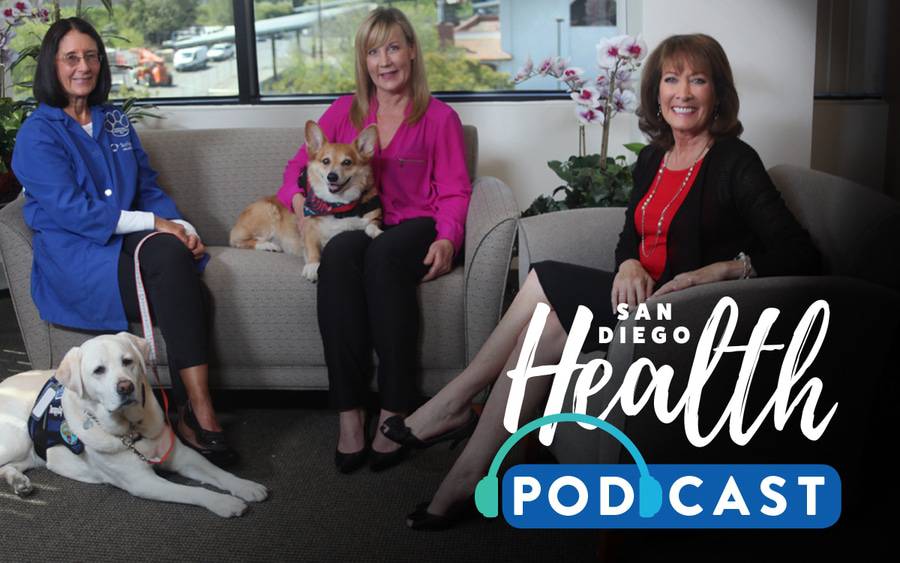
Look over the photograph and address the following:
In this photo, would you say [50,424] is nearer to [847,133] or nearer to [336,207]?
[336,207]

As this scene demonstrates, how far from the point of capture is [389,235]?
2.36m

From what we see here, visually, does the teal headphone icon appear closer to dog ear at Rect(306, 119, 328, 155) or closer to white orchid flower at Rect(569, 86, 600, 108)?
dog ear at Rect(306, 119, 328, 155)

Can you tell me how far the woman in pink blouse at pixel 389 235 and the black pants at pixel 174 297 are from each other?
33cm

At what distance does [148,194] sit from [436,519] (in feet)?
4.63

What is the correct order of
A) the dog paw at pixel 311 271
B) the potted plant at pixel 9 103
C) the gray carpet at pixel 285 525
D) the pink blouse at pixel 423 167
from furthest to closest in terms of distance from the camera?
the potted plant at pixel 9 103 → the pink blouse at pixel 423 167 → the dog paw at pixel 311 271 → the gray carpet at pixel 285 525

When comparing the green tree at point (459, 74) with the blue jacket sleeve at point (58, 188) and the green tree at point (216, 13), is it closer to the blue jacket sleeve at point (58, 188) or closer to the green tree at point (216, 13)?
the green tree at point (216, 13)

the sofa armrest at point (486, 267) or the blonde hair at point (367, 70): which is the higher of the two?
the blonde hair at point (367, 70)

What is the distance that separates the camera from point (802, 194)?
1938 millimetres

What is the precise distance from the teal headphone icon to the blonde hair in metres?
1.15

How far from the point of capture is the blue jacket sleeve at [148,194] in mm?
2639

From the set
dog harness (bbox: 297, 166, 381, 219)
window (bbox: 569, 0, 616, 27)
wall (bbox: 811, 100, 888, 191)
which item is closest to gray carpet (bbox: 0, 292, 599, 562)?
dog harness (bbox: 297, 166, 381, 219)

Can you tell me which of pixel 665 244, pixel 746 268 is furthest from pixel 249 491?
pixel 746 268

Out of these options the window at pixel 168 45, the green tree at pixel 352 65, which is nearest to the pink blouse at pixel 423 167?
the green tree at pixel 352 65

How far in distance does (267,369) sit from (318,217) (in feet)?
1.55
